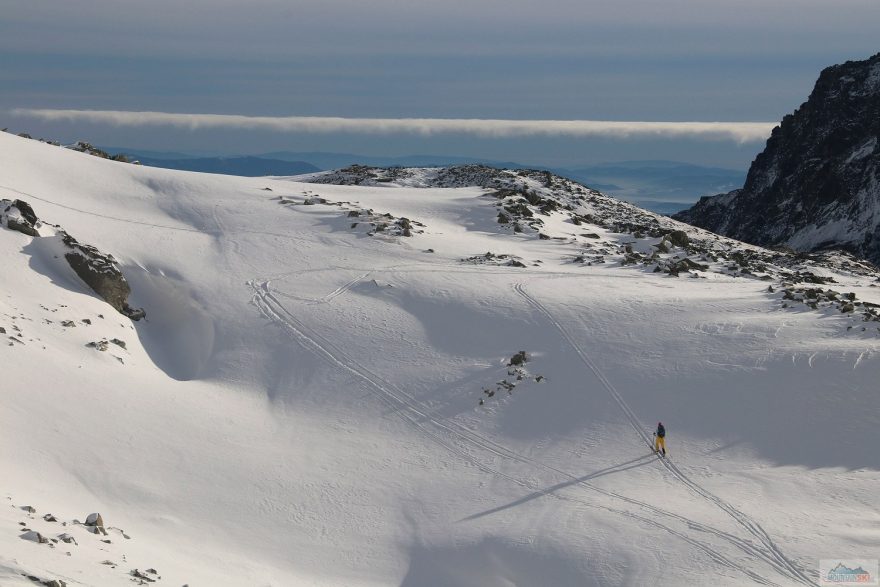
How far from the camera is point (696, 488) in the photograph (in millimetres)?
23000

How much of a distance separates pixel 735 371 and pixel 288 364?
15.9m

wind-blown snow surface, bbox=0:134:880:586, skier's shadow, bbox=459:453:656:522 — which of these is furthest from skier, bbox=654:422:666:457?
wind-blown snow surface, bbox=0:134:880:586

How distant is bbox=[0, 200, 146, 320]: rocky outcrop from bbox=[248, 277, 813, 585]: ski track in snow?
4978mm

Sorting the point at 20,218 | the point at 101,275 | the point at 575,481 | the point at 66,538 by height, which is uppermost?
the point at 20,218

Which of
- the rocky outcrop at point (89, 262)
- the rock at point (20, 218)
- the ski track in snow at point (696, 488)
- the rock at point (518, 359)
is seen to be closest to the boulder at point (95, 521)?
the rocky outcrop at point (89, 262)

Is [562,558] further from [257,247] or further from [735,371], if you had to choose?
[257,247]

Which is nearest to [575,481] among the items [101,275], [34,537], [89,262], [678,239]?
[34,537]

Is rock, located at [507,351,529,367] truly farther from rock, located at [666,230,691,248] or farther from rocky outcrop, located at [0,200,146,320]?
rock, located at [666,230,691,248]

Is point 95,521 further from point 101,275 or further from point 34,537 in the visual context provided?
point 101,275

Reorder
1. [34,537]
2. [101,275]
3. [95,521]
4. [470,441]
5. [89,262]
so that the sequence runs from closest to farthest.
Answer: [34,537], [95,521], [470,441], [101,275], [89,262]

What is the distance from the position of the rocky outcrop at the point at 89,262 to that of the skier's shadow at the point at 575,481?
16143 millimetres

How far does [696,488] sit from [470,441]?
22.8 feet

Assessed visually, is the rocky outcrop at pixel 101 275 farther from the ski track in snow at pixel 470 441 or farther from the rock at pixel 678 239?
the rock at pixel 678 239

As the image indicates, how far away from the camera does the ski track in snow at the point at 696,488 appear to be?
19047 mm
